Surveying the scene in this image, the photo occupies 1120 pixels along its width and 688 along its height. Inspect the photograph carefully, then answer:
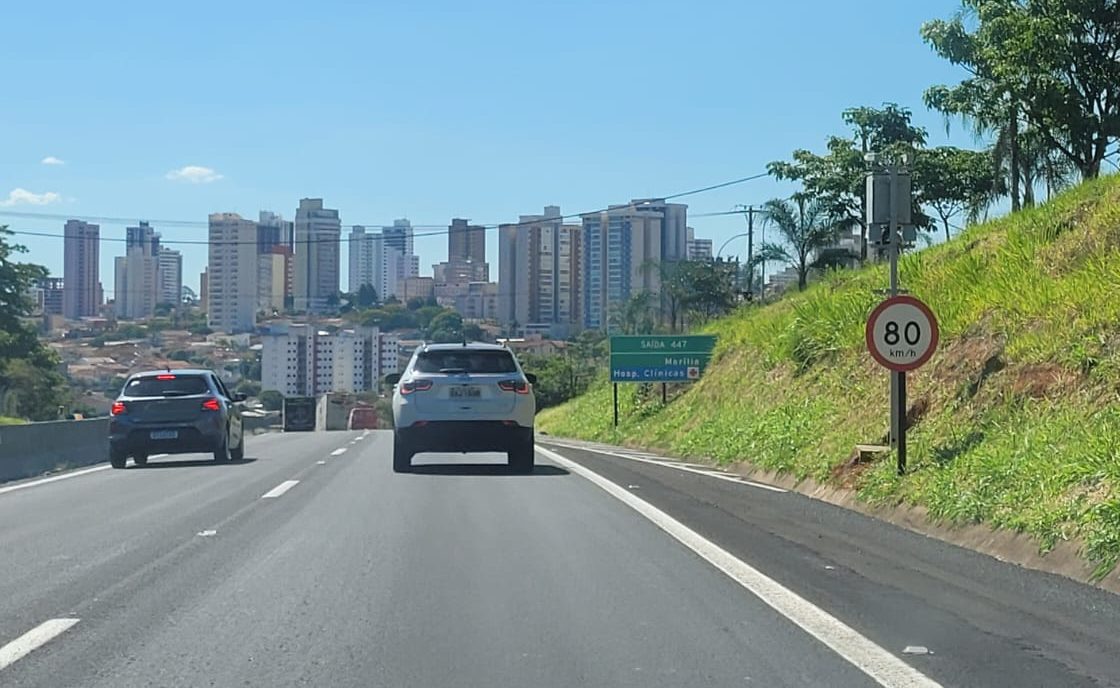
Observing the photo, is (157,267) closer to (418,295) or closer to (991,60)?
(418,295)

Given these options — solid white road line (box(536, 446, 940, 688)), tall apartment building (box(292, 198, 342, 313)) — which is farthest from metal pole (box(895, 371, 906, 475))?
tall apartment building (box(292, 198, 342, 313))

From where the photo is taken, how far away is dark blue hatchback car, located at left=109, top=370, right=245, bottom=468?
22000 millimetres

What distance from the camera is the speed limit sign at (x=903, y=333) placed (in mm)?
13562

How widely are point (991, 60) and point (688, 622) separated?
24.5 meters

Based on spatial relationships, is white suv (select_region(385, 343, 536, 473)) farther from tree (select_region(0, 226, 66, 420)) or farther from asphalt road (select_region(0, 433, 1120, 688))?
tree (select_region(0, 226, 66, 420))

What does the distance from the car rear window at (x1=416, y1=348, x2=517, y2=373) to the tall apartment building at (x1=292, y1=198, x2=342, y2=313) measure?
10402cm

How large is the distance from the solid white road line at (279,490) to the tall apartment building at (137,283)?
121m

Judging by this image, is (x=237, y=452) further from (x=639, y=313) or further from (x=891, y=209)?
(x=639, y=313)

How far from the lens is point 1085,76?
93.4ft

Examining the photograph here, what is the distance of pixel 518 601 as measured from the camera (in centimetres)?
823

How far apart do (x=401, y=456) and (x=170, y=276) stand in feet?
439

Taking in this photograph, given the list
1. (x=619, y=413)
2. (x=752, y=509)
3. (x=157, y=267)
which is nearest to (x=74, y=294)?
(x=157, y=267)

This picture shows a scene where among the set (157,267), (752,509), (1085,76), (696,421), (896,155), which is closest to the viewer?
(752,509)

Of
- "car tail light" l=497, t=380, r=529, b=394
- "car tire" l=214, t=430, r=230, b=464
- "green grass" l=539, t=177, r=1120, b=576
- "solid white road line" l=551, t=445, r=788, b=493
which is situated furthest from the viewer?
"car tire" l=214, t=430, r=230, b=464
